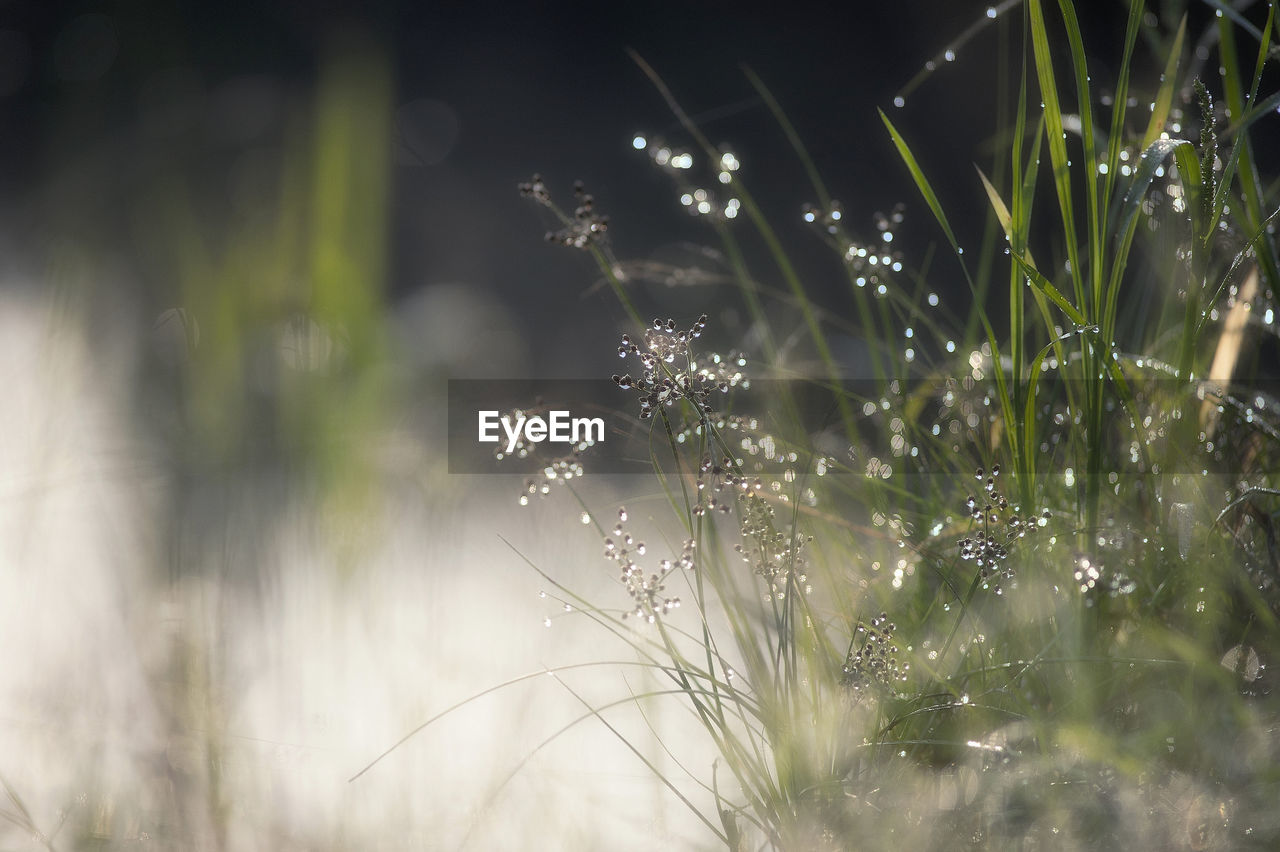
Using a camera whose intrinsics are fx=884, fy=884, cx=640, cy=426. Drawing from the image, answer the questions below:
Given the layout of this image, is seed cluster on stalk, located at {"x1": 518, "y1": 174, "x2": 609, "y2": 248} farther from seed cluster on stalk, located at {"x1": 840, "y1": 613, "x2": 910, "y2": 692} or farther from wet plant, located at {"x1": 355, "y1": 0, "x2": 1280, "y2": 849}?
seed cluster on stalk, located at {"x1": 840, "y1": 613, "x2": 910, "y2": 692}

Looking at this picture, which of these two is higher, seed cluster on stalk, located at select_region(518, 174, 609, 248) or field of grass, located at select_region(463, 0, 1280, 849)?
seed cluster on stalk, located at select_region(518, 174, 609, 248)

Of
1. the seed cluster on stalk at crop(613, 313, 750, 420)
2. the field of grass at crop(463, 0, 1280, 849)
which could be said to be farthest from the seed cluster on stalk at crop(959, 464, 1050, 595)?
the seed cluster on stalk at crop(613, 313, 750, 420)

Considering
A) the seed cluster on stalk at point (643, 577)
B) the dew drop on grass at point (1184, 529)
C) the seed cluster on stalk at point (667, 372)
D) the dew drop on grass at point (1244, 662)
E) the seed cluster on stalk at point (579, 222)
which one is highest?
the seed cluster on stalk at point (579, 222)

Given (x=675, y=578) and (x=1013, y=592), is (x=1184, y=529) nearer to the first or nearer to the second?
(x=1013, y=592)

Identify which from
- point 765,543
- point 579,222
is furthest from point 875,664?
point 579,222

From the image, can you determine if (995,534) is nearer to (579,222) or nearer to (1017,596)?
(1017,596)

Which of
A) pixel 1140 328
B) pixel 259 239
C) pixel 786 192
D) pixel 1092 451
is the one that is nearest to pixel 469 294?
pixel 786 192

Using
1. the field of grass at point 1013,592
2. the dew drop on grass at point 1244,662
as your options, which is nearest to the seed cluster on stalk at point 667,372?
the field of grass at point 1013,592

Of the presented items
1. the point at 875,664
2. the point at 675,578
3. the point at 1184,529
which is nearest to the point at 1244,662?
the point at 1184,529

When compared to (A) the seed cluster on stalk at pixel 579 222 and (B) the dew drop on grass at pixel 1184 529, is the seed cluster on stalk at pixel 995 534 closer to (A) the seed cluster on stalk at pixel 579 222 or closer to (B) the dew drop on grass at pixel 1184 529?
(B) the dew drop on grass at pixel 1184 529

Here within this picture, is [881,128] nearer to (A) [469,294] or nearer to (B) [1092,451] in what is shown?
(A) [469,294]

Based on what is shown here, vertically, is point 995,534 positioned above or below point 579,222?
below

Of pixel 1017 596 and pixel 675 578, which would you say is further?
pixel 675 578

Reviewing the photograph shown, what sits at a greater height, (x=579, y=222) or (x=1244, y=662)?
(x=579, y=222)
